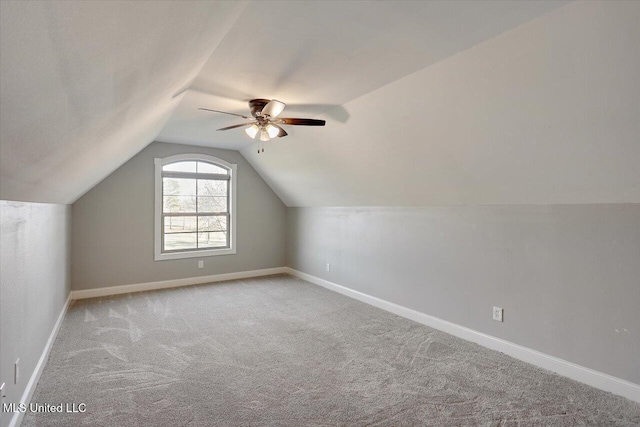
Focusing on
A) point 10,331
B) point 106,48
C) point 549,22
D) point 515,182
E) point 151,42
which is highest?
point 549,22

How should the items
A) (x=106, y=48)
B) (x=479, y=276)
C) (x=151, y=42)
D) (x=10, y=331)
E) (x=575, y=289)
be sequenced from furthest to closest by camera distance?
(x=479, y=276) < (x=575, y=289) < (x=10, y=331) < (x=151, y=42) < (x=106, y=48)

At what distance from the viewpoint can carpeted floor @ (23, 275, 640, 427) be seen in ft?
6.83

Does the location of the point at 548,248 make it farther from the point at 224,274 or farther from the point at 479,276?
the point at 224,274

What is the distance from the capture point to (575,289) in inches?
101

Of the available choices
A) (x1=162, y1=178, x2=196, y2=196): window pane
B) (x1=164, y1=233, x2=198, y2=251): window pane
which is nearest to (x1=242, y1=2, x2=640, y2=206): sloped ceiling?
(x1=162, y1=178, x2=196, y2=196): window pane

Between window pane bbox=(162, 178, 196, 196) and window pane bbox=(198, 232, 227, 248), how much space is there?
756mm

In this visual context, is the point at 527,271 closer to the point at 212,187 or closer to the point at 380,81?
the point at 380,81

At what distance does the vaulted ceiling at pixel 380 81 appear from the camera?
896 mm

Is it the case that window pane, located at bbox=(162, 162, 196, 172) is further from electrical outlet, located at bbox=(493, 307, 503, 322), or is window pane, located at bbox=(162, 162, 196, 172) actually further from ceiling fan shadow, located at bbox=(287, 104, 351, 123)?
electrical outlet, located at bbox=(493, 307, 503, 322)

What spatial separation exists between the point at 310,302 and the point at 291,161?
6.63 ft

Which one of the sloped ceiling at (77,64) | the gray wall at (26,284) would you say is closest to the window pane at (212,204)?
the gray wall at (26,284)

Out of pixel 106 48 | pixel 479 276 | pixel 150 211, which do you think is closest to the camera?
pixel 106 48

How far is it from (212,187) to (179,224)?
0.84m

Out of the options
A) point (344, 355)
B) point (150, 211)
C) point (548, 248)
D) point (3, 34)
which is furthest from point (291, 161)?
point (3, 34)
